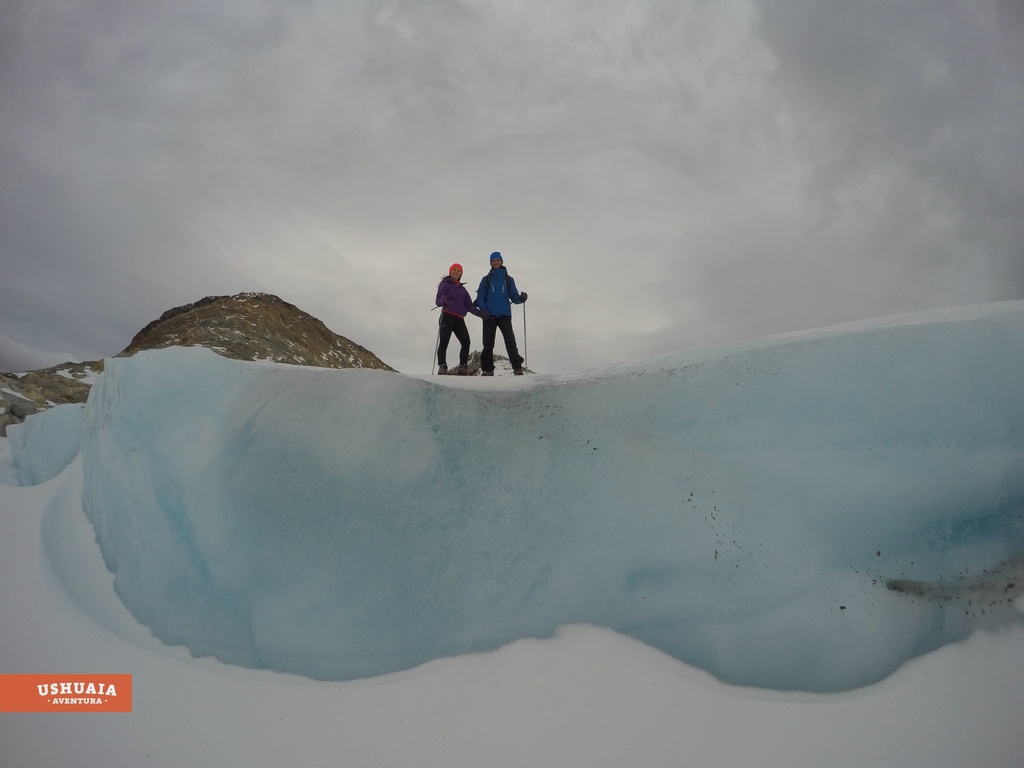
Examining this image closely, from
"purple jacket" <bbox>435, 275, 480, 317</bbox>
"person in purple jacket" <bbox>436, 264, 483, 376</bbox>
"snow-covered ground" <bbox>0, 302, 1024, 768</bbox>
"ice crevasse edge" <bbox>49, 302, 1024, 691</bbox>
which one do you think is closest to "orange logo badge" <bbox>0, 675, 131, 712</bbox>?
"snow-covered ground" <bbox>0, 302, 1024, 768</bbox>

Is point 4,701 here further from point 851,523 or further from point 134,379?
point 851,523

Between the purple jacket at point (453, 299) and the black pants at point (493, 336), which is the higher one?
the purple jacket at point (453, 299)

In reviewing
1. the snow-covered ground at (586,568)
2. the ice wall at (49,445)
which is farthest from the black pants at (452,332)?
the ice wall at (49,445)

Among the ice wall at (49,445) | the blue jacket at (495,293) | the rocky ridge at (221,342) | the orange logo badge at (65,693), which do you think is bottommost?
the orange logo badge at (65,693)

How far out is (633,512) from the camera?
3006mm

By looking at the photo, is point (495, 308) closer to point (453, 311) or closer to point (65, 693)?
point (453, 311)

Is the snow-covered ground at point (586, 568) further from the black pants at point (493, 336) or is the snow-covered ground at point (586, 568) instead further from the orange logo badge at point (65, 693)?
the black pants at point (493, 336)

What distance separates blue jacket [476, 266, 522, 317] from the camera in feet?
22.7

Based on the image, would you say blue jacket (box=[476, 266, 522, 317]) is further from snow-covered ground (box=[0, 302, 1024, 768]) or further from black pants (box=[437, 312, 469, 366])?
snow-covered ground (box=[0, 302, 1024, 768])

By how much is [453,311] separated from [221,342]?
761cm

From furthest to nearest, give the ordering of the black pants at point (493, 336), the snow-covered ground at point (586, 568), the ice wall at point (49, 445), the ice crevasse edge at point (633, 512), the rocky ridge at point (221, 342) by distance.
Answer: the rocky ridge at point (221, 342)
the black pants at point (493, 336)
the ice wall at point (49, 445)
the ice crevasse edge at point (633, 512)
the snow-covered ground at point (586, 568)

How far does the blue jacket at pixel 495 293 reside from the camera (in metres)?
6.91

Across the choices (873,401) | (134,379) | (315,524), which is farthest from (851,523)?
(134,379)

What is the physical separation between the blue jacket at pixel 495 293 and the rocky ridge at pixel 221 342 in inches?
169
